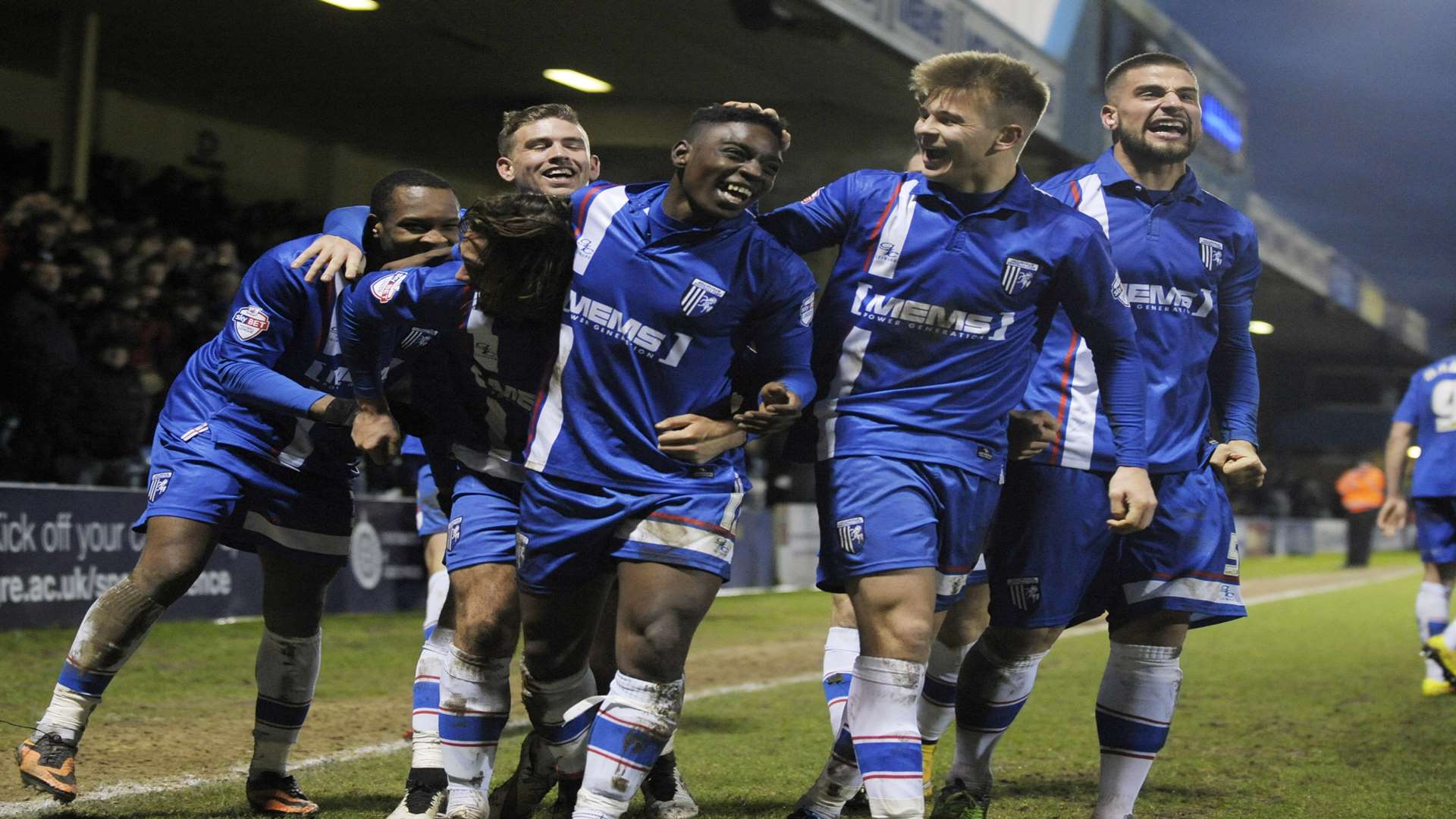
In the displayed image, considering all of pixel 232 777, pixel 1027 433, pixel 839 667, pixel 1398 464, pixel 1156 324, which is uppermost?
pixel 1156 324

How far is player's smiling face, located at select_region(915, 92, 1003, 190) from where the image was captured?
157 inches

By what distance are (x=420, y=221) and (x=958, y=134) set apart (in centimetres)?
164

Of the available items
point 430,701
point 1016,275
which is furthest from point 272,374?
point 1016,275

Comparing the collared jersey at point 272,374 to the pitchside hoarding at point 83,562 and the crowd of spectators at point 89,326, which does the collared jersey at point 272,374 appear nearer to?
the pitchside hoarding at point 83,562

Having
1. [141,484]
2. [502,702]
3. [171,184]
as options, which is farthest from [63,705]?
[171,184]

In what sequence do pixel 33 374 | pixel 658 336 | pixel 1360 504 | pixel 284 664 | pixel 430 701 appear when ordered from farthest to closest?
pixel 1360 504 → pixel 33 374 → pixel 284 664 → pixel 430 701 → pixel 658 336

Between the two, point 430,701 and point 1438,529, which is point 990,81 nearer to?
point 430,701

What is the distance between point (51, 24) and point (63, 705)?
13897 millimetres

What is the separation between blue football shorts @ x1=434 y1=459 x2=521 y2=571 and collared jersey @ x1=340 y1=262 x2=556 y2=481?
0.11ft

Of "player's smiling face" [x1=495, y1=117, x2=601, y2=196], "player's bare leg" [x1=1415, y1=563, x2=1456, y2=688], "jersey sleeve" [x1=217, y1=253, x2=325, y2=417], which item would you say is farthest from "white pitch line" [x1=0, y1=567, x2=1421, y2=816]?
"player's bare leg" [x1=1415, y1=563, x2=1456, y2=688]

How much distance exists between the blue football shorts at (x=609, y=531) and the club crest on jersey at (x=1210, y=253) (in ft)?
5.55

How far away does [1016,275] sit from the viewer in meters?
3.99

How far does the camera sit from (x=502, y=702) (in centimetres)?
407

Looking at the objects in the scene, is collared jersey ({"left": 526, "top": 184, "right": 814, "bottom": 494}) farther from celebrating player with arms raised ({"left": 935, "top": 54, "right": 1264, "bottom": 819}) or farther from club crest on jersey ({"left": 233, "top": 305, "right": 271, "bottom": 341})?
club crest on jersey ({"left": 233, "top": 305, "right": 271, "bottom": 341})
